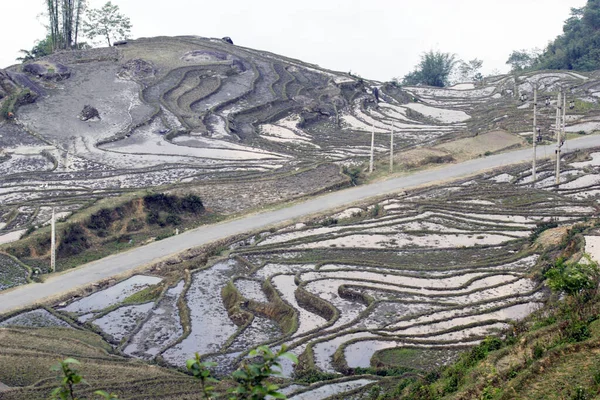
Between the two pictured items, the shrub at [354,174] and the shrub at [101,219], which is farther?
the shrub at [354,174]

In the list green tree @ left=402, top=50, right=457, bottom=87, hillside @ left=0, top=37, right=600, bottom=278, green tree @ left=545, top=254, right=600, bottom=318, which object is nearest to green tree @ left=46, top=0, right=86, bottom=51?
hillside @ left=0, top=37, right=600, bottom=278

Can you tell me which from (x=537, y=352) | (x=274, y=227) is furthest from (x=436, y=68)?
(x=537, y=352)

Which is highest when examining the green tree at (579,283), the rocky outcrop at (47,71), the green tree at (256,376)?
the rocky outcrop at (47,71)

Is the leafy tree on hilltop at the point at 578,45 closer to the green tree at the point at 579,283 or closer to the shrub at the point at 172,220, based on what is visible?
the shrub at the point at 172,220

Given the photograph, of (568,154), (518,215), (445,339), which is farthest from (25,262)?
(568,154)

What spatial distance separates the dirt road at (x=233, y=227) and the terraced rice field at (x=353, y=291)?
1.01 meters

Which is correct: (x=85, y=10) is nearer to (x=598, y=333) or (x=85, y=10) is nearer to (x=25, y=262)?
(x=25, y=262)

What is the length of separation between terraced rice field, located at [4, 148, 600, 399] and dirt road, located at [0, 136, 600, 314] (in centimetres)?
101

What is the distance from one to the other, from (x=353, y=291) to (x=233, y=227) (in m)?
8.67

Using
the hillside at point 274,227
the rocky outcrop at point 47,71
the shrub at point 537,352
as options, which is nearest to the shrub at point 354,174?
the hillside at point 274,227

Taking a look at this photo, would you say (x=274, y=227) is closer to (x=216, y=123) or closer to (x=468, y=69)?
(x=216, y=123)

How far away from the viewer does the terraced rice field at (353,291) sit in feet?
58.9

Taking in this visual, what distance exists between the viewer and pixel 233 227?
94.8ft

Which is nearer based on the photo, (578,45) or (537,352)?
(537,352)
